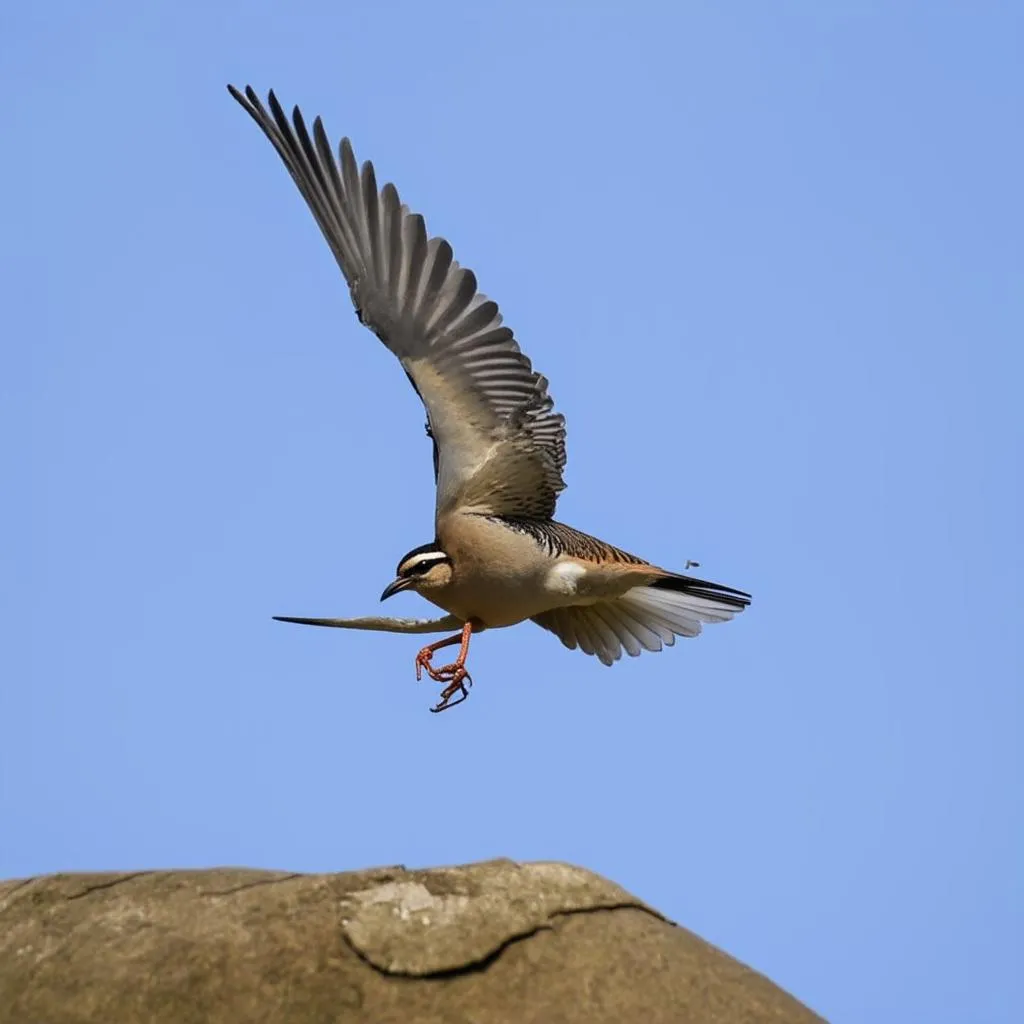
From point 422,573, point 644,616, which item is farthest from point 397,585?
point 644,616

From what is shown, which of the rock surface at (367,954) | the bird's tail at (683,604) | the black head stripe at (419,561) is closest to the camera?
the rock surface at (367,954)

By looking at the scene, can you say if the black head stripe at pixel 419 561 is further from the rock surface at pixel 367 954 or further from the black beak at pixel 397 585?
the rock surface at pixel 367 954

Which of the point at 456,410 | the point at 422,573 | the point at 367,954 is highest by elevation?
the point at 456,410

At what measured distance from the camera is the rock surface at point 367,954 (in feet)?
21.1

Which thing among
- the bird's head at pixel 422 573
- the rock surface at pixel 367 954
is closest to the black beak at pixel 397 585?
the bird's head at pixel 422 573

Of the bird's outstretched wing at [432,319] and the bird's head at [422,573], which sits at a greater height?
the bird's outstretched wing at [432,319]

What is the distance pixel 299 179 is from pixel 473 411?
158 cm

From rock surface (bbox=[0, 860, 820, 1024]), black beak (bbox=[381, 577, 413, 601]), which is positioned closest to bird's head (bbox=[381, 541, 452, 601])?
black beak (bbox=[381, 577, 413, 601])

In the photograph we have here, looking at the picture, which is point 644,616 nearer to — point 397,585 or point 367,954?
point 397,585

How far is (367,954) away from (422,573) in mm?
3482

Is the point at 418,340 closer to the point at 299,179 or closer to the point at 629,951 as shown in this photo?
the point at 299,179

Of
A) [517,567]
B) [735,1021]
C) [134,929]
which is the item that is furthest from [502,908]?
[517,567]

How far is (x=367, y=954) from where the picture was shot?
6516 millimetres

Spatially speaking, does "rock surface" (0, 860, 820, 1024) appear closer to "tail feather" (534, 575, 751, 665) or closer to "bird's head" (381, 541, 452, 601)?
"bird's head" (381, 541, 452, 601)
